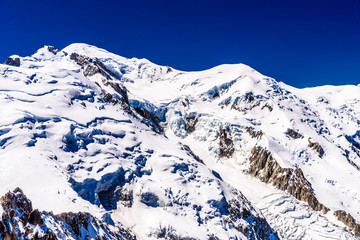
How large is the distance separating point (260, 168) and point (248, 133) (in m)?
16.4

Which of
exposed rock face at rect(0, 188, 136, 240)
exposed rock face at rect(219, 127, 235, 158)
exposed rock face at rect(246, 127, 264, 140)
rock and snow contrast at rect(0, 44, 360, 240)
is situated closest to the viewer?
exposed rock face at rect(0, 188, 136, 240)

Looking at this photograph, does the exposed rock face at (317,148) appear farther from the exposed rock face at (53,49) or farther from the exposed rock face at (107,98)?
the exposed rock face at (53,49)

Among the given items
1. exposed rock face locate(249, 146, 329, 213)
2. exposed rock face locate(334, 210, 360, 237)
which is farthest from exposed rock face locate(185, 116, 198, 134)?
exposed rock face locate(334, 210, 360, 237)

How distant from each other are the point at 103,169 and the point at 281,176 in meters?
59.7

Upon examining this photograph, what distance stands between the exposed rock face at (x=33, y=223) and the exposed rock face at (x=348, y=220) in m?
71.3

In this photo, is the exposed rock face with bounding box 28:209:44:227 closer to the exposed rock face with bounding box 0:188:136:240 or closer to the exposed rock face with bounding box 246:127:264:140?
the exposed rock face with bounding box 0:188:136:240

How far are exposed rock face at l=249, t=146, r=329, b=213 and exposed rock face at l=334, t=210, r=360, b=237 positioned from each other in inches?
131

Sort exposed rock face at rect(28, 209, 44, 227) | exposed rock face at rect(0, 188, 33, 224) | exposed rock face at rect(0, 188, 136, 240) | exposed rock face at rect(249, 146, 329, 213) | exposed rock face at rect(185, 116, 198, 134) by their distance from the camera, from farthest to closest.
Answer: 1. exposed rock face at rect(185, 116, 198, 134)
2. exposed rock face at rect(249, 146, 329, 213)
3. exposed rock face at rect(28, 209, 44, 227)
4. exposed rock face at rect(0, 188, 33, 224)
5. exposed rock face at rect(0, 188, 136, 240)

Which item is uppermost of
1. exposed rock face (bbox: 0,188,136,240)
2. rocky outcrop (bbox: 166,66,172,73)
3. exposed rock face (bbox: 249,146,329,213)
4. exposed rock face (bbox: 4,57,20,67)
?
rocky outcrop (bbox: 166,66,172,73)

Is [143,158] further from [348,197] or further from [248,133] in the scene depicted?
[348,197]

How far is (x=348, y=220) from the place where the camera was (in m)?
84.6

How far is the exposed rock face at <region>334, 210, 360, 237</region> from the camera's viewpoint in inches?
3263

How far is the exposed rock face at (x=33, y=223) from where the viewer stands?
27938mm

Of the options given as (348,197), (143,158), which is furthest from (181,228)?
(348,197)
